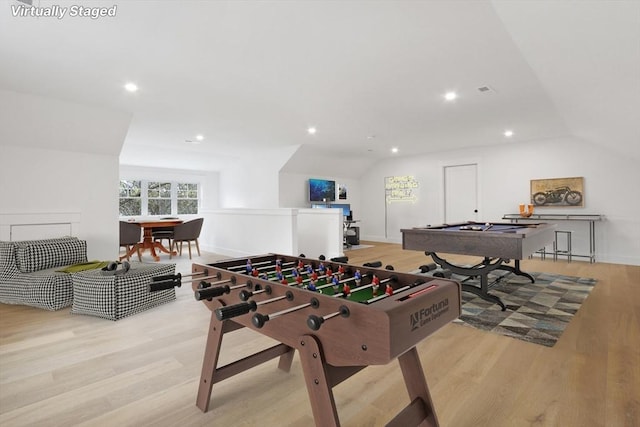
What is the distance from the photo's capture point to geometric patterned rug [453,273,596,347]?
8.61 feet

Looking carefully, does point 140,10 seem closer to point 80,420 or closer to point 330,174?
point 80,420

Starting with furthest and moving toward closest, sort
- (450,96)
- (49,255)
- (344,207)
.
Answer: (344,207) < (450,96) < (49,255)

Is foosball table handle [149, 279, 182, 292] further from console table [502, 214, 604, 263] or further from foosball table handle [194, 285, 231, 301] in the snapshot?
console table [502, 214, 604, 263]

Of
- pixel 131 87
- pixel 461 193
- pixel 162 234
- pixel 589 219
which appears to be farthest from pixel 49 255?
pixel 589 219

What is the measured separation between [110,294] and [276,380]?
2.01 m

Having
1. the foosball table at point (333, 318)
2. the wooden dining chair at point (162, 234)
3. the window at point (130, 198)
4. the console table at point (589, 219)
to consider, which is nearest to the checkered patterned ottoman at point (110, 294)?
the foosball table at point (333, 318)

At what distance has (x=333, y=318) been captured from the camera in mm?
1137

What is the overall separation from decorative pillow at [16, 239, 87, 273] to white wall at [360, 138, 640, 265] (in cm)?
699

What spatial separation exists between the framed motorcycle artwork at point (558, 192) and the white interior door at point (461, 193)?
1183 millimetres

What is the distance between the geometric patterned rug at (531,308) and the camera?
2623mm

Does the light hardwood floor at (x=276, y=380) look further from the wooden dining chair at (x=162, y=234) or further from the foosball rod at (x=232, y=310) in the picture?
the wooden dining chair at (x=162, y=234)

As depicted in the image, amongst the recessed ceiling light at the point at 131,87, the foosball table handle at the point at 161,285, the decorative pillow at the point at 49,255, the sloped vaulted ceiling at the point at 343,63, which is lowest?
the decorative pillow at the point at 49,255

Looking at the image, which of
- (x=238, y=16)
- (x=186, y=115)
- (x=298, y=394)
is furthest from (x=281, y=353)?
(x=186, y=115)

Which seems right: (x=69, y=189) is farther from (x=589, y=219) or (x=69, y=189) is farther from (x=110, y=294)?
(x=589, y=219)
